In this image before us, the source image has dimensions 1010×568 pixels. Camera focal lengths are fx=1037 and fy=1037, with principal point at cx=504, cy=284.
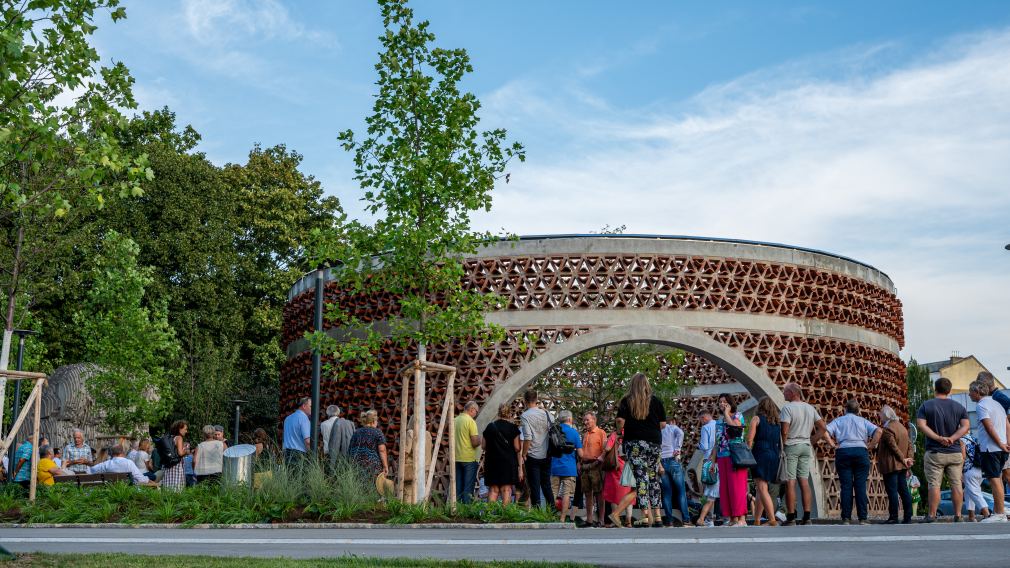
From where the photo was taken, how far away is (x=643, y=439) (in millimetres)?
12625

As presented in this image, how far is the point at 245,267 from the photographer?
40.9 meters

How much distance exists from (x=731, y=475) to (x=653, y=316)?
38.3 ft

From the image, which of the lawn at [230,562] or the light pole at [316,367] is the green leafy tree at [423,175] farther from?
the lawn at [230,562]

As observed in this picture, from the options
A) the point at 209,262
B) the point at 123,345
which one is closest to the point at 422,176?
the point at 123,345

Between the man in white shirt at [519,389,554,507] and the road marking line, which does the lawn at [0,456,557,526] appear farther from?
the road marking line

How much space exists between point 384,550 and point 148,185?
1308 inches

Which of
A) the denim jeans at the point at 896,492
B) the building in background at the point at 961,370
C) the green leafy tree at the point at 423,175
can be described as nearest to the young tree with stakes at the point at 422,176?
→ the green leafy tree at the point at 423,175

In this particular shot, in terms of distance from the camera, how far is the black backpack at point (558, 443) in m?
13.8

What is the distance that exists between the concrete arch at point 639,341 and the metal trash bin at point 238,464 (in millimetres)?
10501

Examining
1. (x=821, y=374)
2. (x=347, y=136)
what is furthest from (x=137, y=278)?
(x=821, y=374)

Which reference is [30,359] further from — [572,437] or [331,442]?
[572,437]

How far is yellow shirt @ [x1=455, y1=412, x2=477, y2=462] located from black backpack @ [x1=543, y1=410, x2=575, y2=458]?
50.5 inches

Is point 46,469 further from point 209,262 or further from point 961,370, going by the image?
point 961,370

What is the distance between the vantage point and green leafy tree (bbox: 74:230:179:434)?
30.5m
